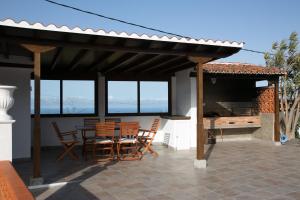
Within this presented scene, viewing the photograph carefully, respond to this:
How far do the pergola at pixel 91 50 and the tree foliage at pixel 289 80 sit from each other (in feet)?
15.5

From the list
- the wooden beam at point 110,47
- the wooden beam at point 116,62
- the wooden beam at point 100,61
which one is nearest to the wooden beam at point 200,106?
the wooden beam at point 110,47

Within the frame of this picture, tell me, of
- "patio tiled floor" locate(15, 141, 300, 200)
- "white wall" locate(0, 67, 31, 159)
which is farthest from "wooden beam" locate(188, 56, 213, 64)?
"white wall" locate(0, 67, 31, 159)

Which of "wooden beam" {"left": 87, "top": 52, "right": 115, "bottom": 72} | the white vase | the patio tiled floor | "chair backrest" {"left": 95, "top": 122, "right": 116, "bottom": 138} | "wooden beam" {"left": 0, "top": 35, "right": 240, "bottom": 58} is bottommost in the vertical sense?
the patio tiled floor

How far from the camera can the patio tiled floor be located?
4.71 meters

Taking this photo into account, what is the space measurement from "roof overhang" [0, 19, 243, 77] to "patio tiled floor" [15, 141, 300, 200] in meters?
2.42

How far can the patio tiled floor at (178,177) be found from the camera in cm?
471

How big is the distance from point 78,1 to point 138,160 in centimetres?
783

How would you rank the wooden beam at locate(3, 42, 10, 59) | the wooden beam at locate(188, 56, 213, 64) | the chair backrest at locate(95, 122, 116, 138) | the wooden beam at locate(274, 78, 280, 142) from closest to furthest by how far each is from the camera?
the wooden beam at locate(3, 42, 10, 59) → the wooden beam at locate(188, 56, 213, 64) → the chair backrest at locate(95, 122, 116, 138) → the wooden beam at locate(274, 78, 280, 142)

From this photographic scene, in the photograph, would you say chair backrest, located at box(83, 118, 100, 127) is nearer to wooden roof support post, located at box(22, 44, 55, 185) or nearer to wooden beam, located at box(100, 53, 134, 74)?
wooden beam, located at box(100, 53, 134, 74)

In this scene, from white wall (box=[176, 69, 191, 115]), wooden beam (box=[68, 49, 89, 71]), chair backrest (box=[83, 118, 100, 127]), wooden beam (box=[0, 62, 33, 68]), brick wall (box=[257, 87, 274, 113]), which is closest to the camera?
wooden beam (box=[68, 49, 89, 71])

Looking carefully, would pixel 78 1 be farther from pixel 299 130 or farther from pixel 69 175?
pixel 299 130

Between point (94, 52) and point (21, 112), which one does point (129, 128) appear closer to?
point (94, 52)

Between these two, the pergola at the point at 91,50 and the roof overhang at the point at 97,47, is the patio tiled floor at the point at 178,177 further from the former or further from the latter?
the roof overhang at the point at 97,47

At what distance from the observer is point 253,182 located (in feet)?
17.7
